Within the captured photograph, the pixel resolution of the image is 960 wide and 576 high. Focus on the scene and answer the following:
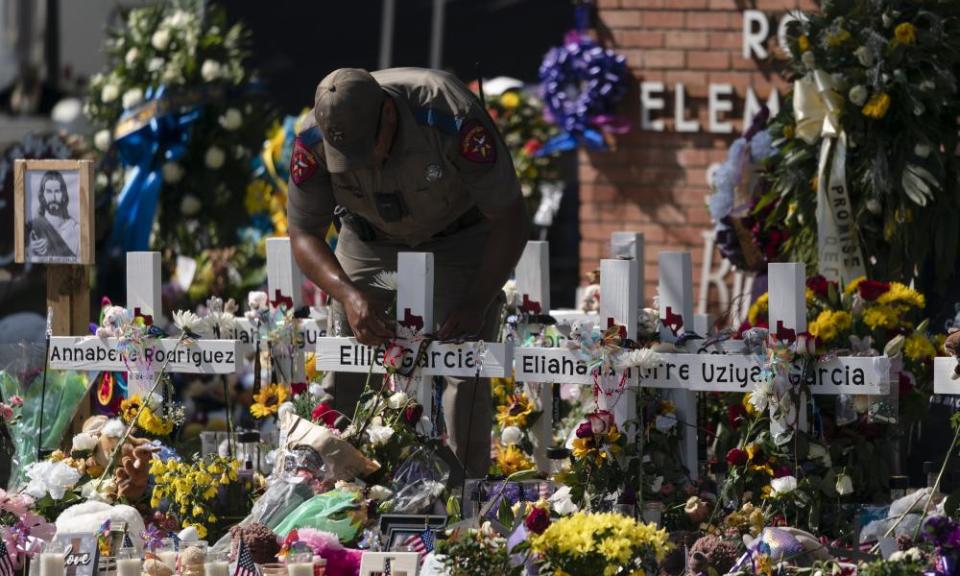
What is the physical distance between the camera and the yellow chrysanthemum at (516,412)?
630 centimetres

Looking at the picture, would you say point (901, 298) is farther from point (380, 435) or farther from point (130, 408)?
point (130, 408)

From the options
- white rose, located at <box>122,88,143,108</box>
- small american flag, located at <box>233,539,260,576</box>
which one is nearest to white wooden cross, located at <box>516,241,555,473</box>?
small american flag, located at <box>233,539,260,576</box>

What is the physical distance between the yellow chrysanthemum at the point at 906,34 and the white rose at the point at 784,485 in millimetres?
2281

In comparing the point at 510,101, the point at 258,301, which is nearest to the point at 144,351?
the point at 258,301

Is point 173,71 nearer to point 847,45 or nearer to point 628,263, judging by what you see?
point 847,45

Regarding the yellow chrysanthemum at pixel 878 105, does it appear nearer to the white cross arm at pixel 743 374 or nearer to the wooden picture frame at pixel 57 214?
the white cross arm at pixel 743 374

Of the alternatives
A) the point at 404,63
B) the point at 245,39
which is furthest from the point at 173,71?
the point at 404,63

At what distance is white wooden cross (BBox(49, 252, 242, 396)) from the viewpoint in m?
5.88

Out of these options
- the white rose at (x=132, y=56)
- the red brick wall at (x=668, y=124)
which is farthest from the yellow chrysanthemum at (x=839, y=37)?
the white rose at (x=132, y=56)

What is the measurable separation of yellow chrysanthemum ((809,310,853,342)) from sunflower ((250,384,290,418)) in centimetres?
192

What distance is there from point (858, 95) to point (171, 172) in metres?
4.28

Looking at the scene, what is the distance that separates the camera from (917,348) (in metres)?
5.59

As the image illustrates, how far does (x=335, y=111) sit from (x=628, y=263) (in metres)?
1.00

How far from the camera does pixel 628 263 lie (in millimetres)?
5340
